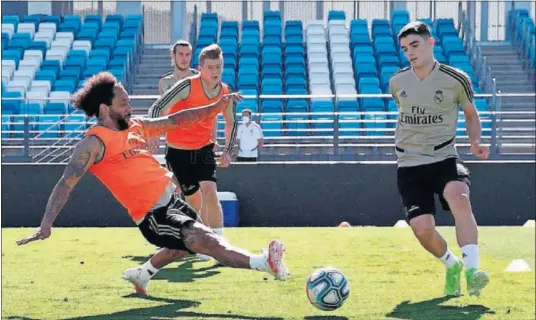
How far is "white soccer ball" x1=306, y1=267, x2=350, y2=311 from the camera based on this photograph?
668 cm

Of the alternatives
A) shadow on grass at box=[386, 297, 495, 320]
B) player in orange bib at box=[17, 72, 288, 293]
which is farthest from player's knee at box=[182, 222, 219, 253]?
shadow on grass at box=[386, 297, 495, 320]

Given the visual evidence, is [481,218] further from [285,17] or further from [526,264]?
[285,17]

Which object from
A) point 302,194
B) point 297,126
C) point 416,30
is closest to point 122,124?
point 416,30

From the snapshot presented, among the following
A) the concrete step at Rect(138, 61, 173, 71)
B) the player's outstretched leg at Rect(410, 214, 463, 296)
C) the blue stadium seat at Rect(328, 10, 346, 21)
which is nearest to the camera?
the player's outstretched leg at Rect(410, 214, 463, 296)

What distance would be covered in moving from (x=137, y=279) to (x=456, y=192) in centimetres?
241

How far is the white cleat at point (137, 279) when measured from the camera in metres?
7.77

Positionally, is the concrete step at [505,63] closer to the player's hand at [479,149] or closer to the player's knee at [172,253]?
the player's hand at [479,149]

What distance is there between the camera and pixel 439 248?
7.74 meters

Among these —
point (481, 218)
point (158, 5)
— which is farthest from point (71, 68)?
point (481, 218)

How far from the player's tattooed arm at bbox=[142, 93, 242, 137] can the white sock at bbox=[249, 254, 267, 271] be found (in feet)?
4.30

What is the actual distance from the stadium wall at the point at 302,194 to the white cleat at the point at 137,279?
32.8ft

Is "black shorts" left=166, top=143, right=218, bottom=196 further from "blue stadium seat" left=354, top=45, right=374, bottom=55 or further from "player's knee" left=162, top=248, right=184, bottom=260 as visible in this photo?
"blue stadium seat" left=354, top=45, right=374, bottom=55

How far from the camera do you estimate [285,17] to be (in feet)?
101

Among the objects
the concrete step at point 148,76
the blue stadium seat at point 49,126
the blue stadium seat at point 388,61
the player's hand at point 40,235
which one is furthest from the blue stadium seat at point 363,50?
the player's hand at point 40,235
